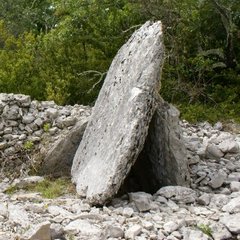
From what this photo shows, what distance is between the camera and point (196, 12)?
1071cm

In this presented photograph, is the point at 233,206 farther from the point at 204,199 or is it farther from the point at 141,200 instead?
the point at 141,200

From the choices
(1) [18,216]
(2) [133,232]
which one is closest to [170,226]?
(2) [133,232]

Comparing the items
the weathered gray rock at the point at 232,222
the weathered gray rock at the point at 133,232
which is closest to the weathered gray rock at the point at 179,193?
the weathered gray rock at the point at 232,222

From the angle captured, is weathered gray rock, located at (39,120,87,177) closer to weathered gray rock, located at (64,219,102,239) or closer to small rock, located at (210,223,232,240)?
weathered gray rock, located at (64,219,102,239)

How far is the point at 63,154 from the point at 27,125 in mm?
1190

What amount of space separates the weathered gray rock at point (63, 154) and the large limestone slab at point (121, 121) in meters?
0.38

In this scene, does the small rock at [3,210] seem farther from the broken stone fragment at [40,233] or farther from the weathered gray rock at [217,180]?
the weathered gray rock at [217,180]

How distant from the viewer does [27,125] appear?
7871mm

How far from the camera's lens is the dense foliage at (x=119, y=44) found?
10.2 m

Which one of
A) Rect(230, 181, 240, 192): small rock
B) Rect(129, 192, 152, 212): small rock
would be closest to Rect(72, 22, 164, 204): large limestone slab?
Rect(129, 192, 152, 212): small rock

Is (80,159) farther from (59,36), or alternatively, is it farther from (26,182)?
(59,36)

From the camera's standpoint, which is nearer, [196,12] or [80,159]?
[80,159]

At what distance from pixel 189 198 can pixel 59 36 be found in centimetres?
669

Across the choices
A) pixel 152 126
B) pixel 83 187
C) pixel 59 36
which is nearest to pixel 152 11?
pixel 59 36
